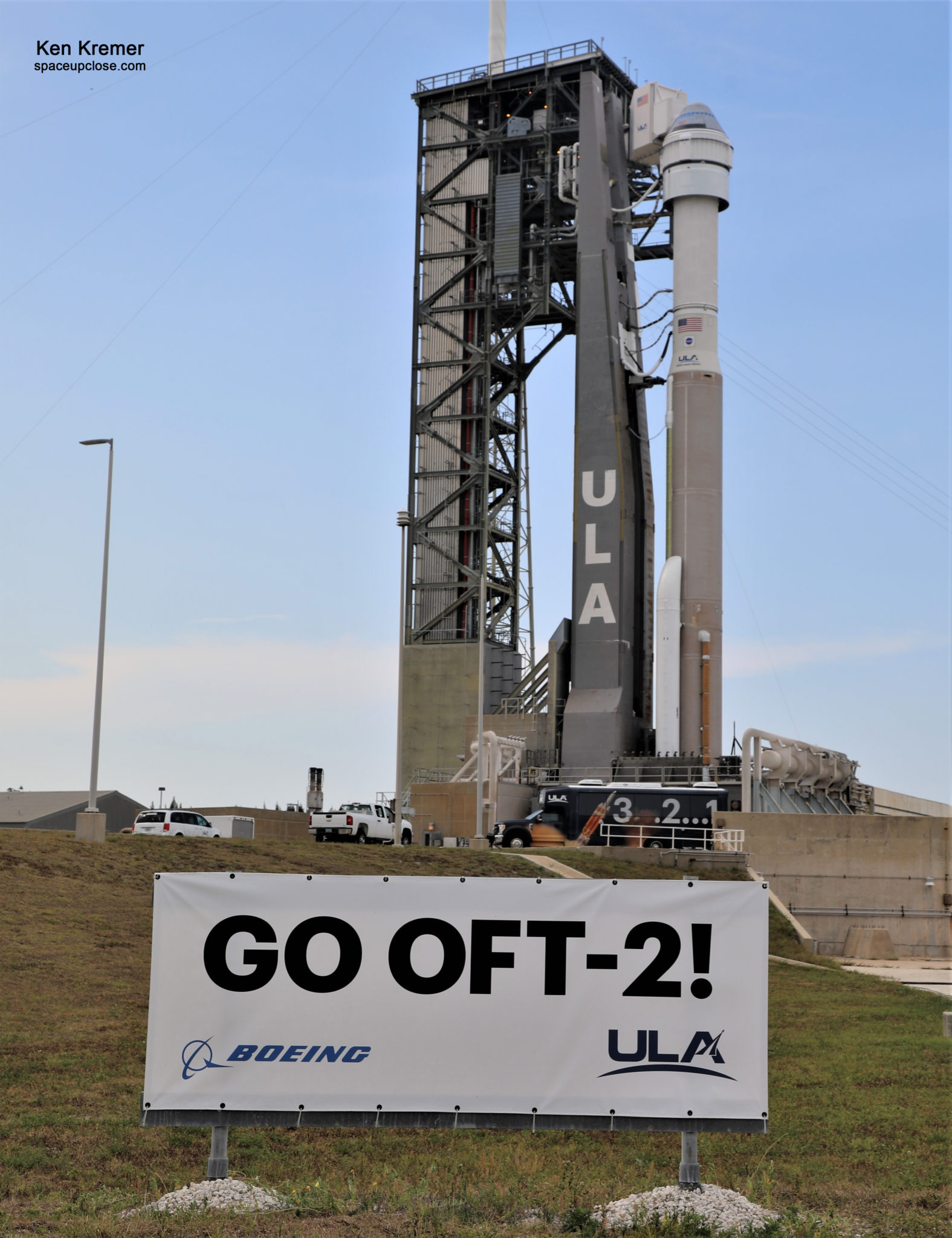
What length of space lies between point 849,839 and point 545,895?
49.3m

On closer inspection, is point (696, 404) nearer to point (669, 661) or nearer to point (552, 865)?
point (669, 661)

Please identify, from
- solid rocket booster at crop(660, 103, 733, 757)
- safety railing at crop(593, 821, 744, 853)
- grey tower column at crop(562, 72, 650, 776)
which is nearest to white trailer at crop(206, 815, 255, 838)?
safety railing at crop(593, 821, 744, 853)

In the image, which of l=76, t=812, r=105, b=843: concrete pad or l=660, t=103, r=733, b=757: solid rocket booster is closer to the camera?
l=76, t=812, r=105, b=843: concrete pad

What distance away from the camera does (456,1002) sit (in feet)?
33.3

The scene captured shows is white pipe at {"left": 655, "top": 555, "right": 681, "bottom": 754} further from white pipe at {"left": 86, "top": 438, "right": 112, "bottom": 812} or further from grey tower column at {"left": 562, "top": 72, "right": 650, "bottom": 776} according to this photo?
white pipe at {"left": 86, "top": 438, "right": 112, "bottom": 812}

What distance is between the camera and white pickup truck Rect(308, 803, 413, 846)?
51969 mm

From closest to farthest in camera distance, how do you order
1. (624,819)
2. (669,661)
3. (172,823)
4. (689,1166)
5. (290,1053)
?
(290,1053)
(689,1166)
(172,823)
(624,819)
(669,661)

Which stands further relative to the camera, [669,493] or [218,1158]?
[669,493]

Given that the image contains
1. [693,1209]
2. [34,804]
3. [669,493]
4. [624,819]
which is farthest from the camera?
[34,804]

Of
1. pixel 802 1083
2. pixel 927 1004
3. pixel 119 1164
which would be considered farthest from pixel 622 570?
pixel 119 1164

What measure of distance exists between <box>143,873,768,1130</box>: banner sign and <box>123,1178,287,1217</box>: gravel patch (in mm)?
613

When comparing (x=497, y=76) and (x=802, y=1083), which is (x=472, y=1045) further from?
(x=497, y=76)

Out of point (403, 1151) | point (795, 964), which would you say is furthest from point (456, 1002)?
point (795, 964)

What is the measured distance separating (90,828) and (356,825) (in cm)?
2039
